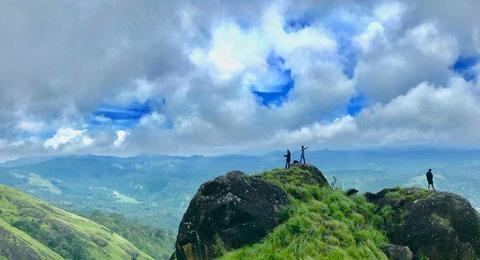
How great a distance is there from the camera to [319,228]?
1388 inches

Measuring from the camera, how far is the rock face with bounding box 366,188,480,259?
36625 millimetres

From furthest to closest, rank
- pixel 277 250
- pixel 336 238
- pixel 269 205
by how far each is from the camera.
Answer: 1. pixel 269 205
2. pixel 336 238
3. pixel 277 250

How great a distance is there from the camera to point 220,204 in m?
36.1

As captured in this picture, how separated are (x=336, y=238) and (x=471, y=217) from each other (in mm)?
12165

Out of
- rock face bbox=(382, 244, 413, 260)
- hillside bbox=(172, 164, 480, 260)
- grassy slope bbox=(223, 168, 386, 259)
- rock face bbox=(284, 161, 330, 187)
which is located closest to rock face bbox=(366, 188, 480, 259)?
hillside bbox=(172, 164, 480, 260)

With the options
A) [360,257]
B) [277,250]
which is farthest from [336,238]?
[277,250]

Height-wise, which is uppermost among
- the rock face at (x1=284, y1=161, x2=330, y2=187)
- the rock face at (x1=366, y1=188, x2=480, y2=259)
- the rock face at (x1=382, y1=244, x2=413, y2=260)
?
the rock face at (x1=284, y1=161, x2=330, y2=187)

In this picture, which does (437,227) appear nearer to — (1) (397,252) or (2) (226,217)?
(1) (397,252)

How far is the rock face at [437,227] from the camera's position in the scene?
36625 millimetres

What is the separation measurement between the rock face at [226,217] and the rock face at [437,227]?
10.0m

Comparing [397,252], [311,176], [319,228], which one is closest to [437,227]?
[397,252]

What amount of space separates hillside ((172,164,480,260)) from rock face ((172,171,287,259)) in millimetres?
73

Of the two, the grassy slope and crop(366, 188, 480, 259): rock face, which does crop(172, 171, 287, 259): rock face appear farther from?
crop(366, 188, 480, 259): rock face

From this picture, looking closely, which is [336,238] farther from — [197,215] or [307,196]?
[197,215]
